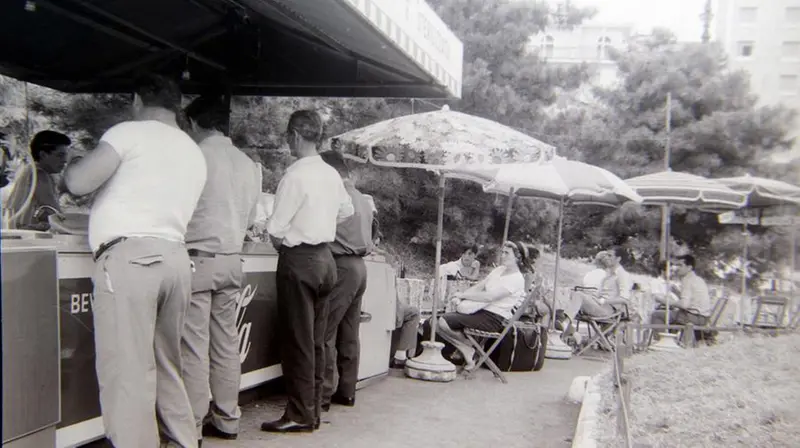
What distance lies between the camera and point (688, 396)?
506cm

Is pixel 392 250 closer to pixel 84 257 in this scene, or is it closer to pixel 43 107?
pixel 43 107

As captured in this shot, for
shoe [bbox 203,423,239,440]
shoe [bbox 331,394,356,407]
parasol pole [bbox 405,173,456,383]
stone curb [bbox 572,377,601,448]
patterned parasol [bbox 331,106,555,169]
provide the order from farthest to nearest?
parasol pole [bbox 405,173,456,383], patterned parasol [bbox 331,106,555,169], shoe [bbox 331,394,356,407], shoe [bbox 203,423,239,440], stone curb [bbox 572,377,601,448]

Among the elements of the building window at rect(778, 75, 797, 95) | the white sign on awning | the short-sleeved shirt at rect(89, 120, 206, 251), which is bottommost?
the short-sleeved shirt at rect(89, 120, 206, 251)

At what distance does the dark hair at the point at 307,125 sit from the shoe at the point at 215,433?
1836 millimetres

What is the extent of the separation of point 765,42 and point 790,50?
1203 mm

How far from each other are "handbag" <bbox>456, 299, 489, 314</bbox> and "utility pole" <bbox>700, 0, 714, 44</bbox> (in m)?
20.6

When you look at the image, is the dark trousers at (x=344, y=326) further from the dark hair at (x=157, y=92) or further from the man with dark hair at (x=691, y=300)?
the man with dark hair at (x=691, y=300)

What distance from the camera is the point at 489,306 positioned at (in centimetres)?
749

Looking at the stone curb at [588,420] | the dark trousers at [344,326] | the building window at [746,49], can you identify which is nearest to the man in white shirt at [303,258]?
the dark trousers at [344,326]

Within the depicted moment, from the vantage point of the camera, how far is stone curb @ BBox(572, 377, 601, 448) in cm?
430

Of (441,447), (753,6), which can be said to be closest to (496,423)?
(441,447)

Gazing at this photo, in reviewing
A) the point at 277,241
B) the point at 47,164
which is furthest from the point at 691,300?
the point at 47,164

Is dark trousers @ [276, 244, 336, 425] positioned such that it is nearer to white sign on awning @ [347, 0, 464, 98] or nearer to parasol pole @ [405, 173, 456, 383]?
white sign on awning @ [347, 0, 464, 98]

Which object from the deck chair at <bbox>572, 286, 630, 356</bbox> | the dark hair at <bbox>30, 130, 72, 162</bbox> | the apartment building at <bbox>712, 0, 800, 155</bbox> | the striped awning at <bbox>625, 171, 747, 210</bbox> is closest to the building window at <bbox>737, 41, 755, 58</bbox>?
the apartment building at <bbox>712, 0, 800, 155</bbox>
